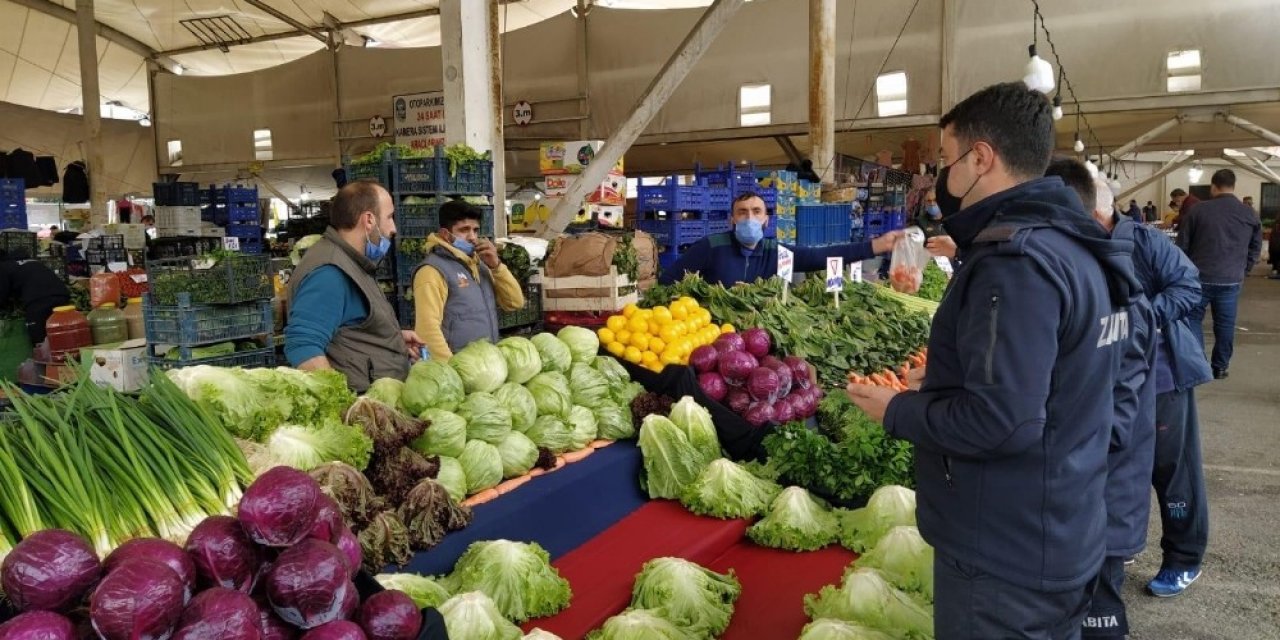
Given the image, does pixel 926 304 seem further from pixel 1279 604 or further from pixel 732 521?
pixel 732 521

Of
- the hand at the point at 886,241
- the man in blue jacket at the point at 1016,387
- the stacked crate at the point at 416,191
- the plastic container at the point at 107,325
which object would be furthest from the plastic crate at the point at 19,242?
the man in blue jacket at the point at 1016,387

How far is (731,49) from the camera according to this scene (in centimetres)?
1656

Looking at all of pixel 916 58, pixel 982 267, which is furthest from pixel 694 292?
pixel 916 58

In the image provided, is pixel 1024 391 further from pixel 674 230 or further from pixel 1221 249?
pixel 1221 249

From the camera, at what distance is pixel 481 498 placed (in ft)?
9.61

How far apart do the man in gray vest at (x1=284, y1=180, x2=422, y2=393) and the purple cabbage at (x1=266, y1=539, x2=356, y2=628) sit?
2.14 meters

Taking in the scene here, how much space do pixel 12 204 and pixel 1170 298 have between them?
12.9 metres

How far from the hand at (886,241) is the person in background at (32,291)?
7253 millimetres

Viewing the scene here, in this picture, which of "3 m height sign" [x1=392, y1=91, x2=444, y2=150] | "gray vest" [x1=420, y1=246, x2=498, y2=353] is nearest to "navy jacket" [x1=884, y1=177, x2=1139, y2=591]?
"gray vest" [x1=420, y1=246, x2=498, y2=353]

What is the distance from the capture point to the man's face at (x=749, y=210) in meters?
5.79

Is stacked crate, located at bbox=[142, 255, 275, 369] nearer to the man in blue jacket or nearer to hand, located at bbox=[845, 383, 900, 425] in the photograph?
hand, located at bbox=[845, 383, 900, 425]

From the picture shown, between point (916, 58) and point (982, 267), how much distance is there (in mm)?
14894

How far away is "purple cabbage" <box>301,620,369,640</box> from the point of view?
143 cm

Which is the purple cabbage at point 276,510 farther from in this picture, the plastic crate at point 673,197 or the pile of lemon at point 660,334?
the plastic crate at point 673,197
